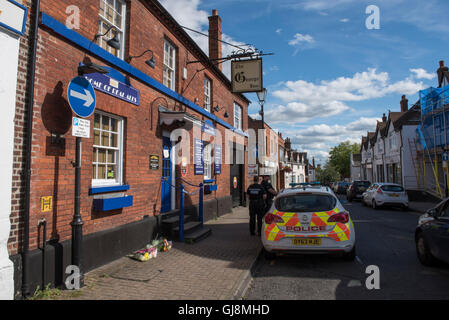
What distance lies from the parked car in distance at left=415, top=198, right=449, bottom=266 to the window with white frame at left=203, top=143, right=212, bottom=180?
8000 mm

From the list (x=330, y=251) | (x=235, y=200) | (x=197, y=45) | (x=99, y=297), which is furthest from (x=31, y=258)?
(x=235, y=200)

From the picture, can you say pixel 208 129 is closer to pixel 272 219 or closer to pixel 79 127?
pixel 272 219

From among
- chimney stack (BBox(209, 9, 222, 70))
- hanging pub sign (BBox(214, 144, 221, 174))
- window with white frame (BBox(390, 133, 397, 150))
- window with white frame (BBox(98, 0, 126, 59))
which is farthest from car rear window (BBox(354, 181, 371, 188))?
window with white frame (BBox(98, 0, 126, 59))

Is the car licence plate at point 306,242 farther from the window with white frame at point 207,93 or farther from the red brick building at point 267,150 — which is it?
the red brick building at point 267,150

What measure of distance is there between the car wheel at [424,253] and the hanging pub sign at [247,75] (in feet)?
21.3

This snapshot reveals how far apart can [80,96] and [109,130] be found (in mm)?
1810

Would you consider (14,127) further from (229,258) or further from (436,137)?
(436,137)

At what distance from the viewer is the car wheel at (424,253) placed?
5.62 metres

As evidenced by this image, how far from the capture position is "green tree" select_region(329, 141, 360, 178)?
73.1 metres

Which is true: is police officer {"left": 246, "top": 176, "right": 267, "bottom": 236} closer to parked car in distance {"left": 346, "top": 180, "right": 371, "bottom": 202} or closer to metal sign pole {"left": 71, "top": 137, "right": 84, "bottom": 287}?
metal sign pole {"left": 71, "top": 137, "right": 84, "bottom": 287}

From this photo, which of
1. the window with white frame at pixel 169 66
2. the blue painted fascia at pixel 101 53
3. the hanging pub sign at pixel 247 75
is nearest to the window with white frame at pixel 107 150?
the blue painted fascia at pixel 101 53

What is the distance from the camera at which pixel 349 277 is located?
525 cm

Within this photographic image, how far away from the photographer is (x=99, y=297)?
168 inches

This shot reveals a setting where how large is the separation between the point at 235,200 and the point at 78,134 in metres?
13.4
